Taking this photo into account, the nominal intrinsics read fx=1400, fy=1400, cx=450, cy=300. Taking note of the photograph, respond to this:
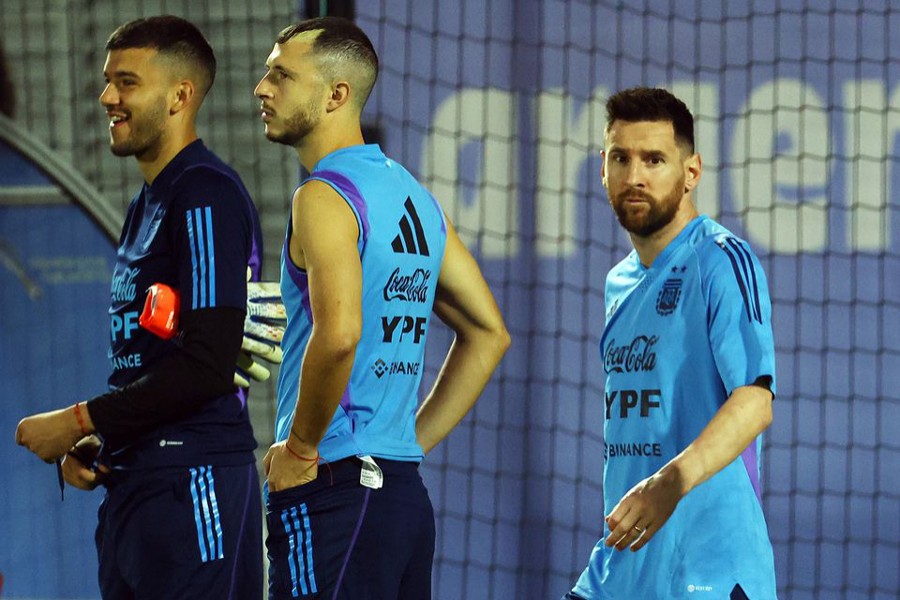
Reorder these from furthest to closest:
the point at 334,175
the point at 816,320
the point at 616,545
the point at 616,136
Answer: the point at 816,320 → the point at 616,136 → the point at 334,175 → the point at 616,545

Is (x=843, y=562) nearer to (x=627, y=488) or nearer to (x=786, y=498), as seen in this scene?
(x=786, y=498)

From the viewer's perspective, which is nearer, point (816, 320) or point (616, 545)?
point (616, 545)

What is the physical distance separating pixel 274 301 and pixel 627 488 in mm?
832

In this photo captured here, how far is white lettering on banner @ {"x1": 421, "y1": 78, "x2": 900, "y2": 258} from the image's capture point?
18.3ft

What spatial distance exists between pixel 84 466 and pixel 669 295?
116 centimetres

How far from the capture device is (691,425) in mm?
2592

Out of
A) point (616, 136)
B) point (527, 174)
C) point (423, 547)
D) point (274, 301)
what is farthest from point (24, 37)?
point (423, 547)

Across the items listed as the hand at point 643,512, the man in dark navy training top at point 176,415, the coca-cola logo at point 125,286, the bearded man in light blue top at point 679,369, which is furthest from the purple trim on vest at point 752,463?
the coca-cola logo at point 125,286

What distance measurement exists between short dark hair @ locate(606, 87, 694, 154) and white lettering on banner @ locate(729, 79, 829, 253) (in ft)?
9.48

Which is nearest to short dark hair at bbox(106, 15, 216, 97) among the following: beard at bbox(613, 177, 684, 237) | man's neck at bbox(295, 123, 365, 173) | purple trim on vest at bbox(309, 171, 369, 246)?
man's neck at bbox(295, 123, 365, 173)

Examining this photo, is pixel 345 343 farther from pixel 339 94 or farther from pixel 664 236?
pixel 664 236

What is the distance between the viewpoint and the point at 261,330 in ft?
9.45

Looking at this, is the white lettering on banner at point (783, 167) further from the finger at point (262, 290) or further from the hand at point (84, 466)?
the hand at point (84, 466)

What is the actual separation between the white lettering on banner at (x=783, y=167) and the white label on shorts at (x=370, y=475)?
11.8 ft
